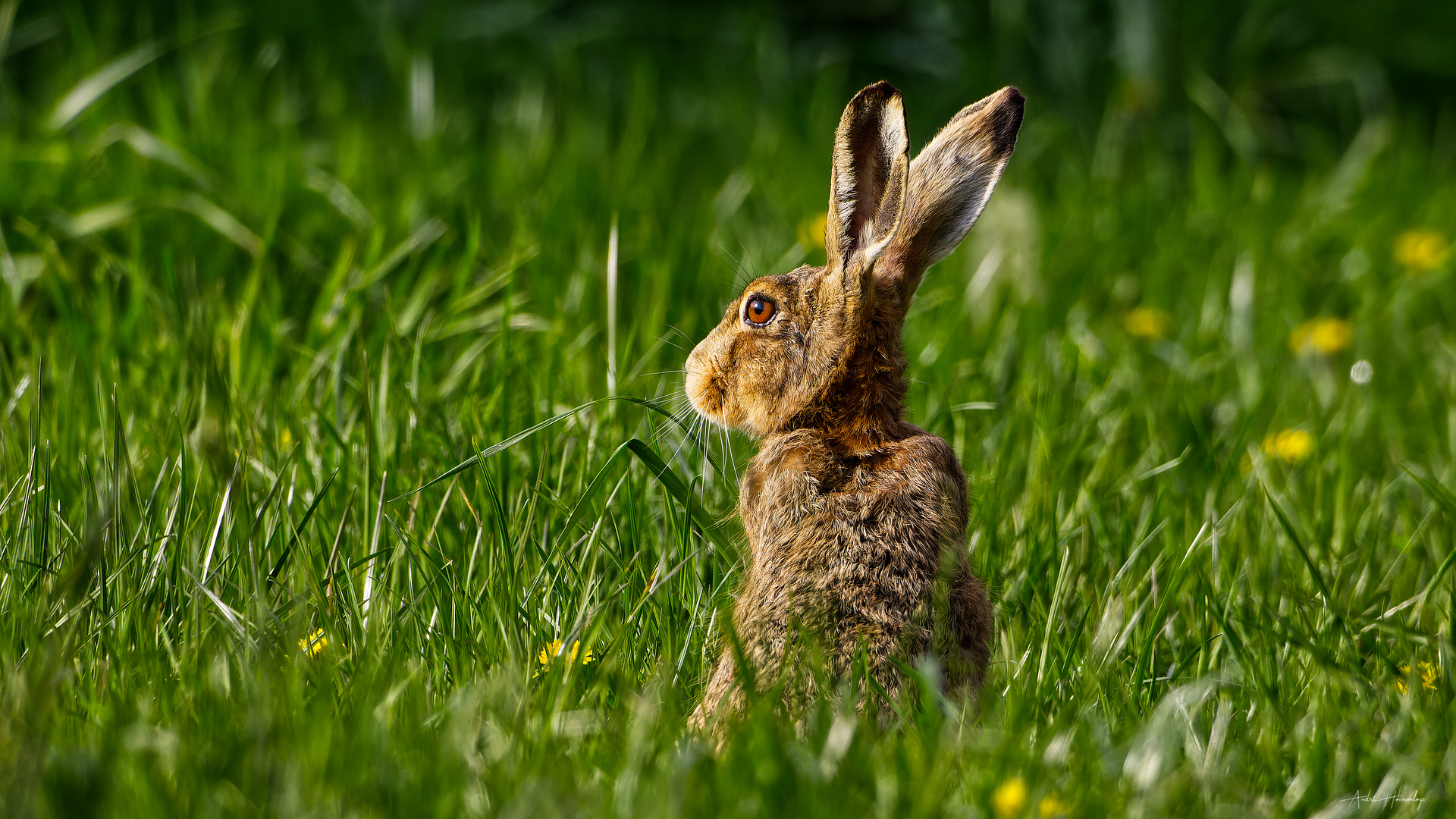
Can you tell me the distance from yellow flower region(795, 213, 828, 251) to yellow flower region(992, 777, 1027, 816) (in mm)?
2833

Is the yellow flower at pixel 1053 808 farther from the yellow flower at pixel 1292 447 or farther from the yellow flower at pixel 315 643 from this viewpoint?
the yellow flower at pixel 1292 447

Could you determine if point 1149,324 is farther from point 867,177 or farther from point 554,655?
point 554,655

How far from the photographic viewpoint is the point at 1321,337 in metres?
4.58

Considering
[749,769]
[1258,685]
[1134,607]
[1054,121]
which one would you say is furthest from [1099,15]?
[749,769]

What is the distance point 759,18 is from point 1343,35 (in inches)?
128

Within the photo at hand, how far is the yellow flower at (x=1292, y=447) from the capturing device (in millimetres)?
3713

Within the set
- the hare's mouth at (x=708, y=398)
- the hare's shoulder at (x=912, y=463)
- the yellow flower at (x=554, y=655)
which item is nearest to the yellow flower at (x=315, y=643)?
the yellow flower at (x=554, y=655)

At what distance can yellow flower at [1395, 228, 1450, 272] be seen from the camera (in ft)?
17.1

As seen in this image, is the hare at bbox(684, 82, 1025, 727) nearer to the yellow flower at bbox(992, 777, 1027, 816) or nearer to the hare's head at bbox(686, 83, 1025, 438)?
the hare's head at bbox(686, 83, 1025, 438)

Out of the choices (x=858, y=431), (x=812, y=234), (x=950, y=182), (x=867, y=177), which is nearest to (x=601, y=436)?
(x=858, y=431)

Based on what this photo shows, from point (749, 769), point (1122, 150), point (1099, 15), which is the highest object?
point (1099, 15)

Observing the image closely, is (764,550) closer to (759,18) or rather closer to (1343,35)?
(759,18)

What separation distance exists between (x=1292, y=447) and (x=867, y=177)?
172cm

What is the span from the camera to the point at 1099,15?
649 centimetres
